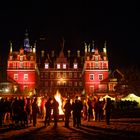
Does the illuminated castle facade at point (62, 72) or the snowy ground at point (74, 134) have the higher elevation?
the illuminated castle facade at point (62, 72)

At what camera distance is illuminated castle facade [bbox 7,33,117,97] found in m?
82.4

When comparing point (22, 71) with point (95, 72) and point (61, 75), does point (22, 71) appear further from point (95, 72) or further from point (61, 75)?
point (95, 72)

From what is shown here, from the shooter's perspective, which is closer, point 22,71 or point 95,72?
point 22,71

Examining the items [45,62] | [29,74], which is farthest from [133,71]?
[45,62]

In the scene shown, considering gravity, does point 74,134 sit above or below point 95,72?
below

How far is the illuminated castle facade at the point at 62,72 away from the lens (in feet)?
270

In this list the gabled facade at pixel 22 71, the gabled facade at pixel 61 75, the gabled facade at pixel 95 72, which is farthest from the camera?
the gabled facade at pixel 61 75

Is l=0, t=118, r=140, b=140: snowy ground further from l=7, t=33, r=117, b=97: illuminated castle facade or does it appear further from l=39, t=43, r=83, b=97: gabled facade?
l=39, t=43, r=83, b=97: gabled facade

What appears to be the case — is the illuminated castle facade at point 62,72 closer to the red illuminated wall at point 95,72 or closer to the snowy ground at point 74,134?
the red illuminated wall at point 95,72

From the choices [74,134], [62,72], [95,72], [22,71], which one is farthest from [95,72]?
[74,134]

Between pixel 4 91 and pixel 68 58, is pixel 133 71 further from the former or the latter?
pixel 68 58

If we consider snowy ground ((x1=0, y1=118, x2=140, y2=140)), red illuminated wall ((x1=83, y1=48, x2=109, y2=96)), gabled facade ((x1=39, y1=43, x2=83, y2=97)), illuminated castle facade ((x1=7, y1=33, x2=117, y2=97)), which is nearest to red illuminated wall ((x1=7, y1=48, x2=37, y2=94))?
illuminated castle facade ((x1=7, y1=33, x2=117, y2=97))

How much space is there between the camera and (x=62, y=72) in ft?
303

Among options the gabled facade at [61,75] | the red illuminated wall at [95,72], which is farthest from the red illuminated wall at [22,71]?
the red illuminated wall at [95,72]
